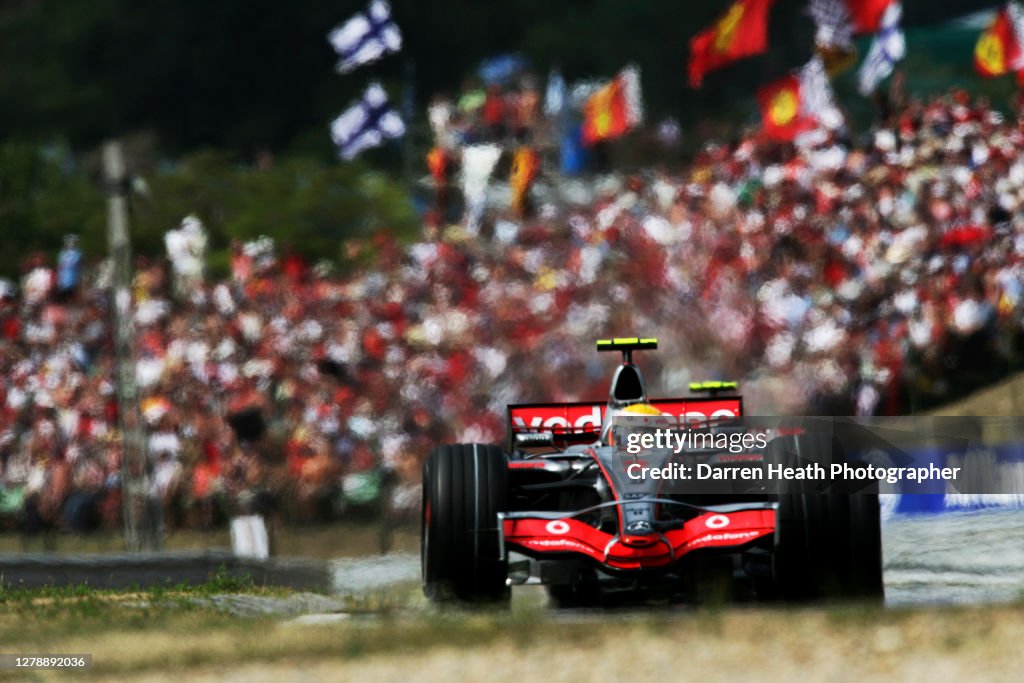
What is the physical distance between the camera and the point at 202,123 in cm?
5016

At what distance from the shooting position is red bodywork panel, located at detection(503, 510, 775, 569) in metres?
9.59

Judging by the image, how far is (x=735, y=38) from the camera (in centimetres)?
2475

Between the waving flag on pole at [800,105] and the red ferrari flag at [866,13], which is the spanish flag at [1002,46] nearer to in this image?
the red ferrari flag at [866,13]

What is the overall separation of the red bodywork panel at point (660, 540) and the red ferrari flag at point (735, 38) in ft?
50.4

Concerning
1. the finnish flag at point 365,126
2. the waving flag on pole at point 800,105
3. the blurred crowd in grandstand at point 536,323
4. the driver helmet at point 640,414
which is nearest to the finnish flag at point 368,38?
the finnish flag at point 365,126

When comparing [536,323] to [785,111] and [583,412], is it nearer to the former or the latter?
[785,111]

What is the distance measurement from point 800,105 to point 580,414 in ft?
37.8

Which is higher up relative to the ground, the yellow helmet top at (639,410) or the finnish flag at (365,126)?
the finnish flag at (365,126)

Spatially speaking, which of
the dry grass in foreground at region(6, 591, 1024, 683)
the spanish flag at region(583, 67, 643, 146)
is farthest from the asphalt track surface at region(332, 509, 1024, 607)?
the spanish flag at region(583, 67, 643, 146)

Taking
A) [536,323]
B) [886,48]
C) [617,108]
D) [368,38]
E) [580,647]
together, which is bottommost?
[580,647]

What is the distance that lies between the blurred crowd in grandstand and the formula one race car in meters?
9.48

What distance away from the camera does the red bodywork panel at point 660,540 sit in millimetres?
9586

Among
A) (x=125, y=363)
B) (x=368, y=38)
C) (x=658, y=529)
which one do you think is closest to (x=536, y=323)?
(x=125, y=363)

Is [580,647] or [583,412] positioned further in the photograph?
[583,412]
